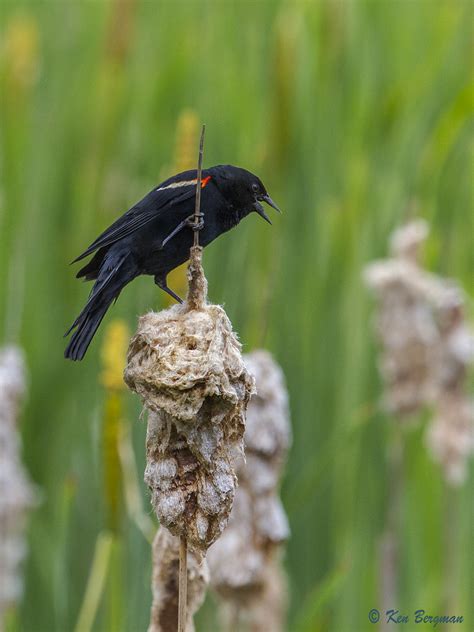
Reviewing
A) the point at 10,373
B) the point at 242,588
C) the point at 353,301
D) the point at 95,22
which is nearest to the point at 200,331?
the point at 242,588

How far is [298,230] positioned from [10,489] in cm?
113

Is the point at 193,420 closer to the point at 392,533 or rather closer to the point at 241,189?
the point at 241,189

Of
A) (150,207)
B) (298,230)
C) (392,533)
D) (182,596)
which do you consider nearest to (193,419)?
(182,596)

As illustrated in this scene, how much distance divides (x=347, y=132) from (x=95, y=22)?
1.63 metres

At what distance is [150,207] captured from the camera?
5.17ft

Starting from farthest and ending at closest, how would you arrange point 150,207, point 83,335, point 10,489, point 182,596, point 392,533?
1. point 392,533
2. point 10,489
3. point 150,207
4. point 83,335
5. point 182,596

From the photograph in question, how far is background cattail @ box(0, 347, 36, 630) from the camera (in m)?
2.08

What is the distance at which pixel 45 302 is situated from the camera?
316cm

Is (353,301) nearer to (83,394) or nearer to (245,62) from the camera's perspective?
(83,394)

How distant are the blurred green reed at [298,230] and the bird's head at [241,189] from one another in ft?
1.72

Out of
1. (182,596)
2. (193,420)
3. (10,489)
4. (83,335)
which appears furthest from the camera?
(10,489)

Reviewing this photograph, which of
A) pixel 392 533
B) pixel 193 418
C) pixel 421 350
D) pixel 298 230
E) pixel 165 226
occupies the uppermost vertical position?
pixel 298 230

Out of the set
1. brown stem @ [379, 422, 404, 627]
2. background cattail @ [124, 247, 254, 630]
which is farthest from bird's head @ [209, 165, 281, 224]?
brown stem @ [379, 422, 404, 627]

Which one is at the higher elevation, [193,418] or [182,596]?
[193,418]
